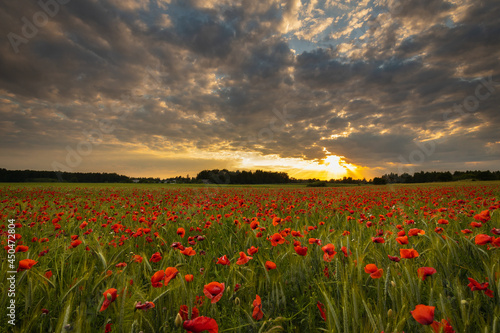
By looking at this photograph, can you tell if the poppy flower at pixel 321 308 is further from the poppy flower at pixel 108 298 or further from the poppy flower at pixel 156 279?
the poppy flower at pixel 108 298

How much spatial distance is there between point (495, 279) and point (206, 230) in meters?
3.68

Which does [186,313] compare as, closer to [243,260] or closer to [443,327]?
[243,260]

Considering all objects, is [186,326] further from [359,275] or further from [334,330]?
[359,275]

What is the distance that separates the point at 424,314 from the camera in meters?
1.14

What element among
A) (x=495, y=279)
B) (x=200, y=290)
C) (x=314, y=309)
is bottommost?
(x=314, y=309)

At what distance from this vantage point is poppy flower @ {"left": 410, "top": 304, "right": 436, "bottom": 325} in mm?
1133

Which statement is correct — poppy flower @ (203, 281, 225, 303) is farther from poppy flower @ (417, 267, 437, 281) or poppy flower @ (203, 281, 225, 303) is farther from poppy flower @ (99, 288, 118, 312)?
poppy flower @ (417, 267, 437, 281)

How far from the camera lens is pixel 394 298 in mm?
1738

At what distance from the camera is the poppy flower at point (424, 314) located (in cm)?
113

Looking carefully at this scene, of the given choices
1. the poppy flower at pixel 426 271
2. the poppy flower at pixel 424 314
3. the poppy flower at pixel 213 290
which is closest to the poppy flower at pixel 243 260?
the poppy flower at pixel 213 290

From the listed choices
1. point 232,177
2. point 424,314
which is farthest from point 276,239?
point 232,177

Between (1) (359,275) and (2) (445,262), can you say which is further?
(2) (445,262)

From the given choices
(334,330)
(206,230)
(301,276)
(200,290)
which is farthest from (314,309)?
(206,230)

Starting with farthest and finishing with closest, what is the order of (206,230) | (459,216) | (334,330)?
(459,216), (206,230), (334,330)
